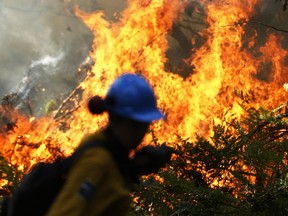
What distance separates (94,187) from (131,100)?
407 millimetres

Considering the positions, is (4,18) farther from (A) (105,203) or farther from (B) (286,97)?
(A) (105,203)

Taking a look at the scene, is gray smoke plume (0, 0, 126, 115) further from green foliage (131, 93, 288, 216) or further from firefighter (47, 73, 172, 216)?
firefighter (47, 73, 172, 216)

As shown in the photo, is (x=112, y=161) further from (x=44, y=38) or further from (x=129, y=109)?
(x=44, y=38)

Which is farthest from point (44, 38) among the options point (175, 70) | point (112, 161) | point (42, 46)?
point (112, 161)

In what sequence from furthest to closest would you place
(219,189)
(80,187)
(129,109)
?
(219,189)
(129,109)
(80,187)

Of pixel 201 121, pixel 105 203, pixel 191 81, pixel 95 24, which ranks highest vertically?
pixel 95 24

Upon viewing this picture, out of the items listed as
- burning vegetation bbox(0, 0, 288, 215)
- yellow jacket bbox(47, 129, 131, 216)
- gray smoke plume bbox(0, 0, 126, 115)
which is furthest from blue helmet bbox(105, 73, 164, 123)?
gray smoke plume bbox(0, 0, 126, 115)

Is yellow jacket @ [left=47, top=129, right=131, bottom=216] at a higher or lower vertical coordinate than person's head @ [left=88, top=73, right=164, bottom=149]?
lower

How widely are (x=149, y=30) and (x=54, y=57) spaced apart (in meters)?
3.99

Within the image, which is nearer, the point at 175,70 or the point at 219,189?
the point at 219,189

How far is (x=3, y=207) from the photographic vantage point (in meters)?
1.74

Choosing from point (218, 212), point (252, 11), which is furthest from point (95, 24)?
point (218, 212)

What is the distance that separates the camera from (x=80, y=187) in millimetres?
1342

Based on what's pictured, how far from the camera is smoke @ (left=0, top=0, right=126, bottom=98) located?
1360 centimetres
